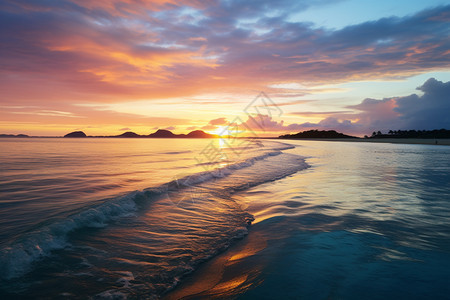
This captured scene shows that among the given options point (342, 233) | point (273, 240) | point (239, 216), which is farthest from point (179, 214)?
point (342, 233)

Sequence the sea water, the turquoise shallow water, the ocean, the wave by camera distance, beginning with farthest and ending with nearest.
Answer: the wave → the sea water → the ocean → the turquoise shallow water

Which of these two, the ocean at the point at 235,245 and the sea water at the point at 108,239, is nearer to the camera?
the ocean at the point at 235,245

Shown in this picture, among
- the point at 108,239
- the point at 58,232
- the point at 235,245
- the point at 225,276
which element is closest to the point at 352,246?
the point at 235,245

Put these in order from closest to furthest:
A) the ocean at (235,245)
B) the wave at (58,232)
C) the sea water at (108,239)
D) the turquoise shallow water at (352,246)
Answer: the turquoise shallow water at (352,246) → the ocean at (235,245) → the sea water at (108,239) → the wave at (58,232)

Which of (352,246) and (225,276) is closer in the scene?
(225,276)

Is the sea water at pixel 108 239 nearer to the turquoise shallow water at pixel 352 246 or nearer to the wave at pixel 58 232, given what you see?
the wave at pixel 58 232

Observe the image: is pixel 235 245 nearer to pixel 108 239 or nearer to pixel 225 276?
pixel 225 276

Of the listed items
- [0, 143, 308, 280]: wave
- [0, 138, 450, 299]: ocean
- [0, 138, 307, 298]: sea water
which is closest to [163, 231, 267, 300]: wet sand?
[0, 138, 450, 299]: ocean

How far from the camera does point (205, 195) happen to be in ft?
37.5

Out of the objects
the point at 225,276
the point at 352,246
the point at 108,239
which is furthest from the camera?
the point at 108,239

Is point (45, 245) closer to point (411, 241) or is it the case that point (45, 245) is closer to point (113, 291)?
point (113, 291)

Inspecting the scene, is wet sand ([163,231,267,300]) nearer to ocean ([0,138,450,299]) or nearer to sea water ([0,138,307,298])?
ocean ([0,138,450,299])

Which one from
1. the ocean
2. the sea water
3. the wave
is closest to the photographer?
the ocean

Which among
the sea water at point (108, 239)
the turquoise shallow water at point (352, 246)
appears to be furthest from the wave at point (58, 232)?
the turquoise shallow water at point (352, 246)
